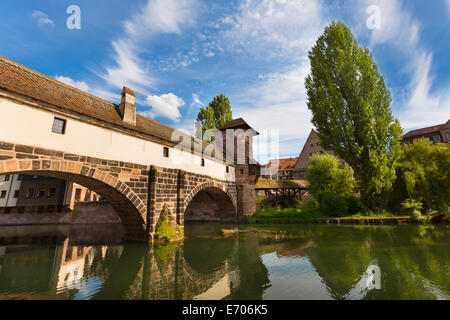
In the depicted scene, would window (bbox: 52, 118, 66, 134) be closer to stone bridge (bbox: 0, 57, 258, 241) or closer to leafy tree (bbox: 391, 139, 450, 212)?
Result: stone bridge (bbox: 0, 57, 258, 241)

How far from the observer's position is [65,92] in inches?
333

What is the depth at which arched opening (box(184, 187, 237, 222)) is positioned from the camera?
18875mm

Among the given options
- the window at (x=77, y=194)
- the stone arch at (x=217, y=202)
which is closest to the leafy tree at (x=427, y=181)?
the stone arch at (x=217, y=202)

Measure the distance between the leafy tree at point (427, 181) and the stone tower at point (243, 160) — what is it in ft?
39.9

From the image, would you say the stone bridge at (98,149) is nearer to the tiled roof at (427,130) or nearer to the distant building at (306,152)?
the distant building at (306,152)

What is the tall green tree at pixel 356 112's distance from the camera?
1677 cm

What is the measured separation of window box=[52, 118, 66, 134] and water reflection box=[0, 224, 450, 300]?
4.57 meters

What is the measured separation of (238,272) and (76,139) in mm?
7357

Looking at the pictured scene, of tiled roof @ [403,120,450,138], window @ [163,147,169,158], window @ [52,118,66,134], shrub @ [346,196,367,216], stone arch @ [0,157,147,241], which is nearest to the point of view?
stone arch @ [0,157,147,241]

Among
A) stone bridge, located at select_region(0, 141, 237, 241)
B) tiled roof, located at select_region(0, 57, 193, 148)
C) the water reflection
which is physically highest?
tiled roof, located at select_region(0, 57, 193, 148)

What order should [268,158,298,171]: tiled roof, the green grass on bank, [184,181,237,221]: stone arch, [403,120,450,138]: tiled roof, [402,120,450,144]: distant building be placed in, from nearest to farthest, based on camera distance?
1. [184,181,237,221]: stone arch
2. the green grass on bank
3. [402,120,450,144]: distant building
4. [403,120,450,138]: tiled roof
5. [268,158,298,171]: tiled roof

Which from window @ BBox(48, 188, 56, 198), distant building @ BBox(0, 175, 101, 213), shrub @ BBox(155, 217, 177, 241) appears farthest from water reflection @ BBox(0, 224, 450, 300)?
window @ BBox(48, 188, 56, 198)
